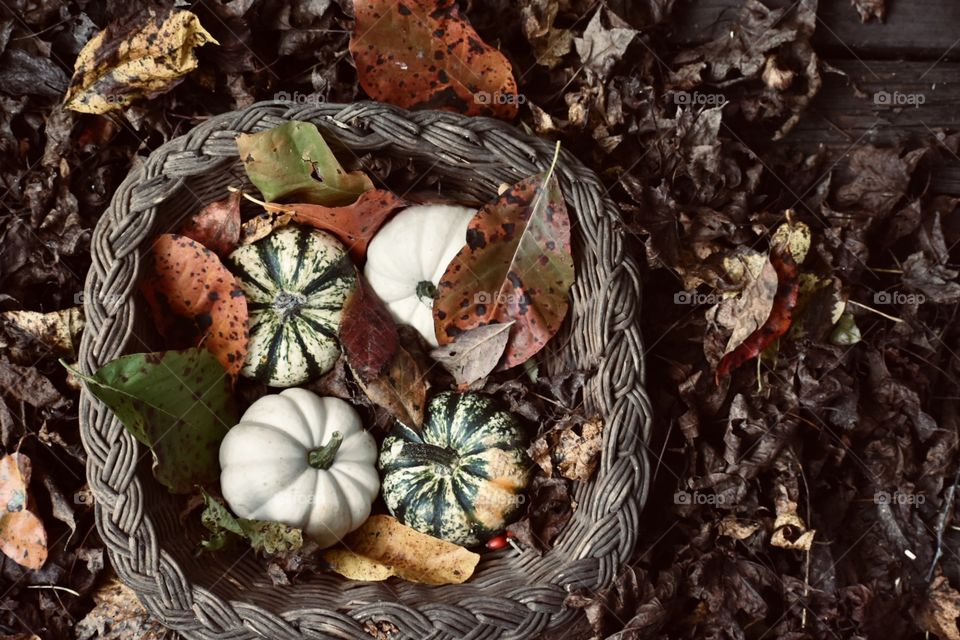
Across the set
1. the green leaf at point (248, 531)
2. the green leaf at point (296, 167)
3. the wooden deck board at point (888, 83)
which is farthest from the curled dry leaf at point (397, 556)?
the wooden deck board at point (888, 83)

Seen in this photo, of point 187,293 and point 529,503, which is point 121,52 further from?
point 529,503

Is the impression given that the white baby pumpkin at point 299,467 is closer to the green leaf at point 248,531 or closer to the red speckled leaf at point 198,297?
the green leaf at point 248,531

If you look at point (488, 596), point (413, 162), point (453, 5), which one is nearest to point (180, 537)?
point (488, 596)

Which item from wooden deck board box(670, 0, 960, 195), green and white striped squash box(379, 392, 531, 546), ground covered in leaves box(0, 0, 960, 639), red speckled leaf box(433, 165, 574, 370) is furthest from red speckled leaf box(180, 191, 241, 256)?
wooden deck board box(670, 0, 960, 195)

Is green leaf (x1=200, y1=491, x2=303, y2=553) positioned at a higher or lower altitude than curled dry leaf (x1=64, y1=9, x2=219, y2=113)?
lower

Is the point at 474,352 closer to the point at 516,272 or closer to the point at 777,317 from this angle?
the point at 516,272

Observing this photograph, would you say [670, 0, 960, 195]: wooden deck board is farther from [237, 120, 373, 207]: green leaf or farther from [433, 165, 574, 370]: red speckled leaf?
[237, 120, 373, 207]: green leaf

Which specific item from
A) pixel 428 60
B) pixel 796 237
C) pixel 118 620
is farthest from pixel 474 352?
pixel 118 620
